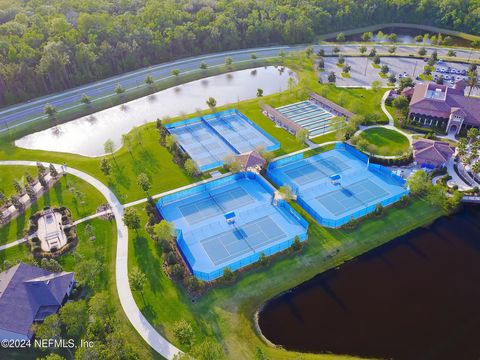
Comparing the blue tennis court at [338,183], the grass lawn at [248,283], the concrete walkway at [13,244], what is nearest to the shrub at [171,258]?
the grass lawn at [248,283]

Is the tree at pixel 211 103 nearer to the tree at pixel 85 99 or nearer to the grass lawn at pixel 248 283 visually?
the tree at pixel 85 99

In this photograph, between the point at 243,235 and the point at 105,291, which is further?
the point at 243,235

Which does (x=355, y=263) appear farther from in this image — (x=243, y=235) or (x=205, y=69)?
(x=205, y=69)

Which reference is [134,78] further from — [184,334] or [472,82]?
[472,82]

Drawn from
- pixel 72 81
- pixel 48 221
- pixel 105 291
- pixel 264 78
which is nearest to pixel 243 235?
pixel 105 291

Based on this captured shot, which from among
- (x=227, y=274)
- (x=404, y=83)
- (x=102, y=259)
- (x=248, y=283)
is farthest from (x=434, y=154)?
(x=102, y=259)

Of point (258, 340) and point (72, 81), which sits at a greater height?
point (72, 81)
